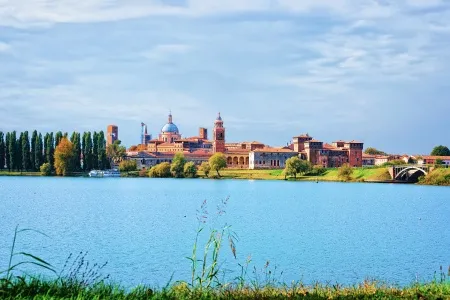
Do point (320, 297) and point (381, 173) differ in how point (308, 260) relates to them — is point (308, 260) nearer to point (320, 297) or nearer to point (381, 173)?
point (320, 297)

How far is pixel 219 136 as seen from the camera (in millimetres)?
141375

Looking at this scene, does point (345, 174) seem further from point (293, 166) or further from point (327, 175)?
point (293, 166)

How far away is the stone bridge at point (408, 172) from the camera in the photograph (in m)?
85.0

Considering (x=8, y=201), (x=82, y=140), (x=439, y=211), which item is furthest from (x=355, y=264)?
(x=82, y=140)

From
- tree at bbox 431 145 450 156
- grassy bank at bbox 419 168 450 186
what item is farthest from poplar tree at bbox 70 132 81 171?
tree at bbox 431 145 450 156

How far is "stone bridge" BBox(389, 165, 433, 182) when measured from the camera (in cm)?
8500

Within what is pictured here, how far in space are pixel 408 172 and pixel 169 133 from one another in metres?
97.9

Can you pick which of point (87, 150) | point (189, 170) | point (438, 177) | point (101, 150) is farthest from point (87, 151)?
point (438, 177)

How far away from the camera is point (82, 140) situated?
85.1 metres

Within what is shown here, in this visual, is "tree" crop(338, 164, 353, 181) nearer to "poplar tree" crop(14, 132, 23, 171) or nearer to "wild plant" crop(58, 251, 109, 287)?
"poplar tree" crop(14, 132, 23, 171)

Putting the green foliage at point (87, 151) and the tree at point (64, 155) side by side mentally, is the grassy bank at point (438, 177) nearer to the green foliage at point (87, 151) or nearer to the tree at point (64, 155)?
the green foliage at point (87, 151)

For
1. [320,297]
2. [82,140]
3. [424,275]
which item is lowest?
[424,275]

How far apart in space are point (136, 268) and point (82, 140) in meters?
71.5

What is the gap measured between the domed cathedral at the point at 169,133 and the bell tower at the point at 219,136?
115ft
